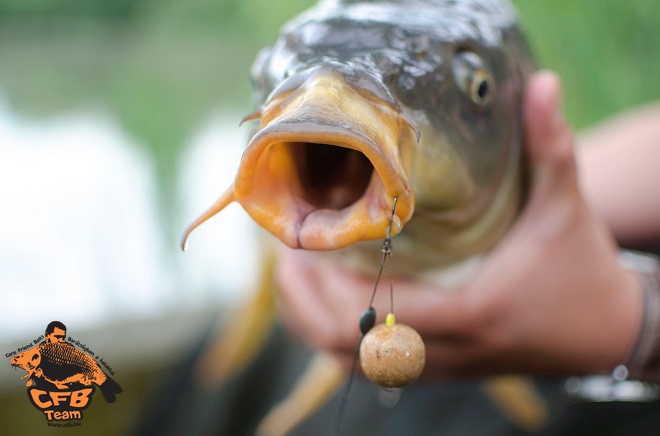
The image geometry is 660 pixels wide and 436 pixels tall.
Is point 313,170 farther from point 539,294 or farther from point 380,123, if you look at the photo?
point 539,294

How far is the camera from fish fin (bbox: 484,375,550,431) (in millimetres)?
1284

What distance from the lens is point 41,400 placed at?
1.85ft

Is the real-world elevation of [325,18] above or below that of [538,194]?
above

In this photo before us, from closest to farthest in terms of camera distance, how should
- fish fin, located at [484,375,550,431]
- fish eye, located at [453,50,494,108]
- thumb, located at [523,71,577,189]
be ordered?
fish eye, located at [453,50,494,108], thumb, located at [523,71,577,189], fish fin, located at [484,375,550,431]

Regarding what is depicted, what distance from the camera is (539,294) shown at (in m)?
0.87

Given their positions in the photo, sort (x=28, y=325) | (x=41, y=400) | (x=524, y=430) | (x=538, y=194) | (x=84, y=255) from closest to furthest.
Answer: (x=41, y=400) < (x=538, y=194) < (x=524, y=430) < (x=28, y=325) < (x=84, y=255)

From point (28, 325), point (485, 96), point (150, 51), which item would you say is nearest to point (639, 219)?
point (485, 96)

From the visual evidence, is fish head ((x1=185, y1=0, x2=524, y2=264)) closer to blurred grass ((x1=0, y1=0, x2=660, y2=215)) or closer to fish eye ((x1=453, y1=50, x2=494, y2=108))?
fish eye ((x1=453, y1=50, x2=494, y2=108))

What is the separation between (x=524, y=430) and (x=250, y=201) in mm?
1017

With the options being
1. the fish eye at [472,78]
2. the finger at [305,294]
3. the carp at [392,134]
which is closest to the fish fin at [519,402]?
the finger at [305,294]

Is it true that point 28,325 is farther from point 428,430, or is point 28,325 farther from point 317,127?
point 317,127

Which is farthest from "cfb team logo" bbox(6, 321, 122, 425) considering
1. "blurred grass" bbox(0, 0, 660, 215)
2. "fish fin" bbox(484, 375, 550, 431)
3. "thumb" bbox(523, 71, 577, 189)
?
"blurred grass" bbox(0, 0, 660, 215)

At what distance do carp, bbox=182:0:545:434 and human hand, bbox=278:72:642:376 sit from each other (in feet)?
0.08

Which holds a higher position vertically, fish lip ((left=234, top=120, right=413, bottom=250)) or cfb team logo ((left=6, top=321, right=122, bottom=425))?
fish lip ((left=234, top=120, right=413, bottom=250))
